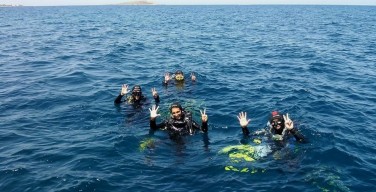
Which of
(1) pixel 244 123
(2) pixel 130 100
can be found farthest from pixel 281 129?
(2) pixel 130 100

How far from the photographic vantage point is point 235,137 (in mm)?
13555

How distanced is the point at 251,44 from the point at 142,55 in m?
12.6

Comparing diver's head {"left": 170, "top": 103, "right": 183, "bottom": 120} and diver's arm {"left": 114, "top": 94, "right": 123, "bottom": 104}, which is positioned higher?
diver's head {"left": 170, "top": 103, "right": 183, "bottom": 120}

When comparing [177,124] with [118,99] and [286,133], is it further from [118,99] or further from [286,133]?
[118,99]

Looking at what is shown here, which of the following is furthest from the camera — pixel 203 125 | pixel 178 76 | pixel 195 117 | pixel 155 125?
pixel 178 76

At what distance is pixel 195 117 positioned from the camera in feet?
52.1

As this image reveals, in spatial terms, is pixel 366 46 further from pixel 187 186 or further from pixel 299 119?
pixel 187 186

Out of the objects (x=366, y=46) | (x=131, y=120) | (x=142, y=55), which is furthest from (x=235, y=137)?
(x=366, y=46)

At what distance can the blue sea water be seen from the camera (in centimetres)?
1027

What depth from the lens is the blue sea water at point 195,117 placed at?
10.3m

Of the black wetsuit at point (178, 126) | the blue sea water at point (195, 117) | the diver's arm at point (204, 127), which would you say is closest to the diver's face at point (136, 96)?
the blue sea water at point (195, 117)

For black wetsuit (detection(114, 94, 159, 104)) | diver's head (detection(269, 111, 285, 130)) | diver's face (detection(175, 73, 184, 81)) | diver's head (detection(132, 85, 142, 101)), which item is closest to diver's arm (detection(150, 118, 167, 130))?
diver's head (detection(132, 85, 142, 101))

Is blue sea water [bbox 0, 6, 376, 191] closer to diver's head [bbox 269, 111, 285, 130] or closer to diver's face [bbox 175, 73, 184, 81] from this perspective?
diver's face [bbox 175, 73, 184, 81]

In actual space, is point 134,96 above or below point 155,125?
above
